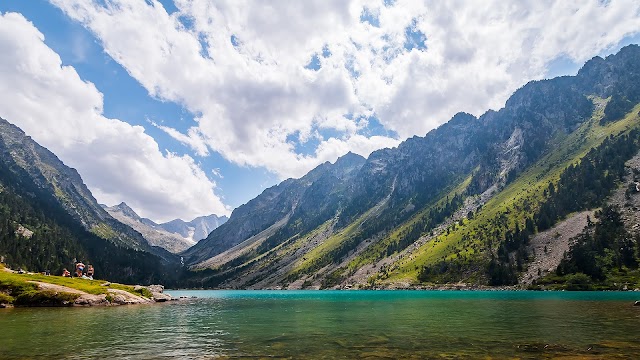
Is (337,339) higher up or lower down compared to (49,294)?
lower down

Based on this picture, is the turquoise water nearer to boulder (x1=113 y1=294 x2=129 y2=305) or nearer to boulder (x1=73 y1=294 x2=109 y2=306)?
boulder (x1=73 y1=294 x2=109 y2=306)

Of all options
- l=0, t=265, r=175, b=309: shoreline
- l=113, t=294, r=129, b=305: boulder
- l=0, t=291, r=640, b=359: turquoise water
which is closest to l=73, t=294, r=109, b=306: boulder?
l=0, t=265, r=175, b=309: shoreline

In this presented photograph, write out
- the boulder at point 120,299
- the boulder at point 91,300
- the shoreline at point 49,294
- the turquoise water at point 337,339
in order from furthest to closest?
the boulder at point 120,299 < the boulder at point 91,300 < the shoreline at point 49,294 < the turquoise water at point 337,339

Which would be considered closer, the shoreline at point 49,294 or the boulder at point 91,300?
the shoreline at point 49,294

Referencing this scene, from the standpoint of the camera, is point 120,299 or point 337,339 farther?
point 120,299

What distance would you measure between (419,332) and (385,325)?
843 cm

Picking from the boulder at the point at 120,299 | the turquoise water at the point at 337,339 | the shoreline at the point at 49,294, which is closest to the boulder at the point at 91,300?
the shoreline at the point at 49,294

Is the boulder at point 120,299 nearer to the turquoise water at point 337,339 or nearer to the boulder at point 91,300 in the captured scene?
the boulder at point 91,300

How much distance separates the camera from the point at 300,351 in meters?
32.4

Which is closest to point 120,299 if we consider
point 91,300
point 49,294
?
point 91,300

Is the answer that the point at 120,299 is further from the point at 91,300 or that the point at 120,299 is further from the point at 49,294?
the point at 49,294

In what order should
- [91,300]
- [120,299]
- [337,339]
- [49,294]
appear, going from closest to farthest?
[337,339]
[49,294]
[91,300]
[120,299]

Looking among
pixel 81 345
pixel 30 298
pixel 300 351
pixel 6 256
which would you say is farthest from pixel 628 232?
pixel 6 256

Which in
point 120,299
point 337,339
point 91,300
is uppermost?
point 91,300
